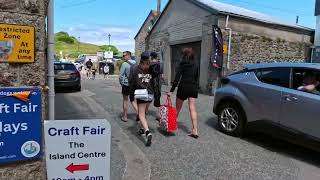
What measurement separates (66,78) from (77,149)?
14466 millimetres

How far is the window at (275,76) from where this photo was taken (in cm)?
654

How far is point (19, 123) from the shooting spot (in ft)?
10.2

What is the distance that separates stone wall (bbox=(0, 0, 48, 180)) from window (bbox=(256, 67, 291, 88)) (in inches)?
179

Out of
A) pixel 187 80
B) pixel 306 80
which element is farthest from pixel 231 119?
pixel 306 80

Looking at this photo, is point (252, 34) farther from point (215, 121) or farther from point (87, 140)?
point (87, 140)

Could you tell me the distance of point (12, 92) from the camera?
3080mm

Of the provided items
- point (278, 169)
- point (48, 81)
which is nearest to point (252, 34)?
point (278, 169)

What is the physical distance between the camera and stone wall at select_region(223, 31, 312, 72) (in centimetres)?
1611

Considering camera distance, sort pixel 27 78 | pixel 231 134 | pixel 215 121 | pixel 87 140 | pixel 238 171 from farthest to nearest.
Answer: pixel 215 121, pixel 231 134, pixel 238 171, pixel 27 78, pixel 87 140

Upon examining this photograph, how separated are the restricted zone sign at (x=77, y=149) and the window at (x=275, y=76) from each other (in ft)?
14.7

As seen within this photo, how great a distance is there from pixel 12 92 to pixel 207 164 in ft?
10.9

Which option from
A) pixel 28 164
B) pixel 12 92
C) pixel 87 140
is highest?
pixel 12 92

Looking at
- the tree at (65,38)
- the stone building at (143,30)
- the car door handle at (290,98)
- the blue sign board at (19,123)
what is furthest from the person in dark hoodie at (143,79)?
the tree at (65,38)

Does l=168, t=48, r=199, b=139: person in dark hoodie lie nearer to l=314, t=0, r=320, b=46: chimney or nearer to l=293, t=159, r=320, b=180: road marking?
l=293, t=159, r=320, b=180: road marking
